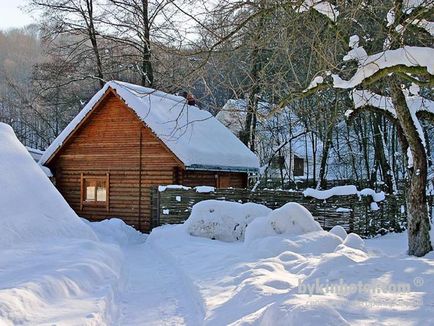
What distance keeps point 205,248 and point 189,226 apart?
2.24 metres

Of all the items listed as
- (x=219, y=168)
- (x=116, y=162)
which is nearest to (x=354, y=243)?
(x=219, y=168)

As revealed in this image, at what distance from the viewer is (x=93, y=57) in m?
26.5

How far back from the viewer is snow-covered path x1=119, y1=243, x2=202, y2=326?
20.7 ft

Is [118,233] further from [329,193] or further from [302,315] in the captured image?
[302,315]

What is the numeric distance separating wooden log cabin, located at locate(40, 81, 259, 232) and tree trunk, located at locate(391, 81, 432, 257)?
8.48 meters

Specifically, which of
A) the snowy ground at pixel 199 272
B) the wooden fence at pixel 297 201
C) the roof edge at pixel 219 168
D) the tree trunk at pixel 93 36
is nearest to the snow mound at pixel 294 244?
the snowy ground at pixel 199 272

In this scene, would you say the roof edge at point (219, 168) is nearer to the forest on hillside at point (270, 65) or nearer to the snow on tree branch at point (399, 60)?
the forest on hillside at point (270, 65)

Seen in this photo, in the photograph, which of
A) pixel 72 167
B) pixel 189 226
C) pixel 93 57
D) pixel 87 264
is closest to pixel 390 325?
pixel 87 264

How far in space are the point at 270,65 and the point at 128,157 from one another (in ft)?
33.9

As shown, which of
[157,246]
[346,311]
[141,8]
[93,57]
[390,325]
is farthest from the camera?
[93,57]

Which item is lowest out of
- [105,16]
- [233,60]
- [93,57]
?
[233,60]

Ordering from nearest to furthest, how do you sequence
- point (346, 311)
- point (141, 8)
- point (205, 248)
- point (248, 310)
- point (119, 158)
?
1. point (346, 311)
2. point (248, 310)
3. point (205, 248)
4. point (119, 158)
5. point (141, 8)

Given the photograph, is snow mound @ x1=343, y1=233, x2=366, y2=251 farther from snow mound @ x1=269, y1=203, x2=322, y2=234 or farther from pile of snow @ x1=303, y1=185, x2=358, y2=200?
pile of snow @ x1=303, y1=185, x2=358, y2=200

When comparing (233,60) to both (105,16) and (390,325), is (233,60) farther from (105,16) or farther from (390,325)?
(105,16)
